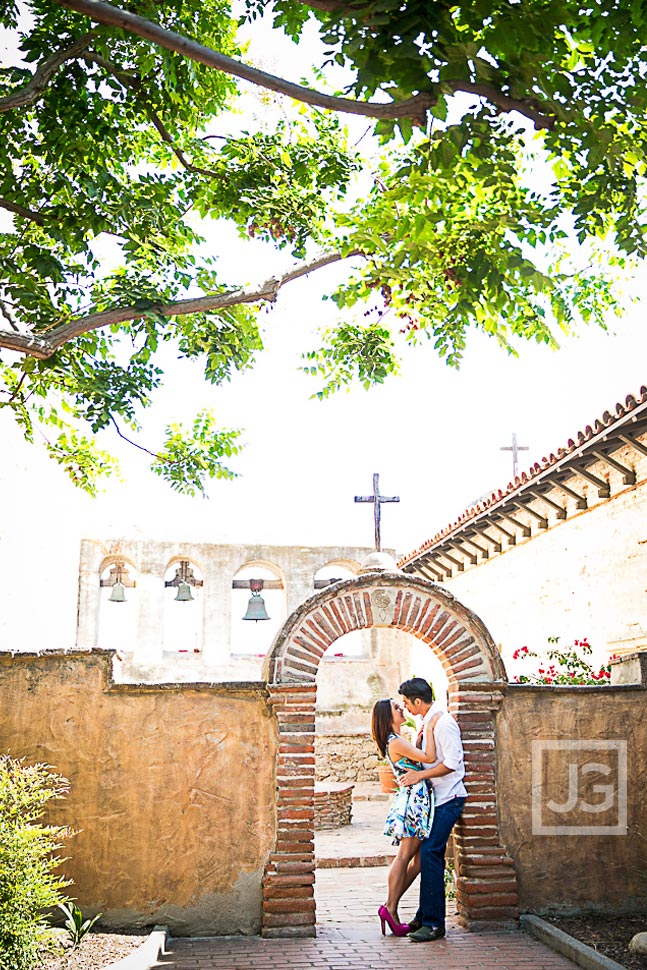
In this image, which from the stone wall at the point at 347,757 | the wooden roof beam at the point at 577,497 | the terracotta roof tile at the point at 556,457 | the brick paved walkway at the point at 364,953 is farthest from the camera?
the stone wall at the point at 347,757

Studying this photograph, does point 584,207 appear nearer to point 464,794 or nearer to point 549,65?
point 549,65

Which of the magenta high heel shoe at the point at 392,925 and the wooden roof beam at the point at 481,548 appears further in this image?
the wooden roof beam at the point at 481,548

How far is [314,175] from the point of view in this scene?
800 cm

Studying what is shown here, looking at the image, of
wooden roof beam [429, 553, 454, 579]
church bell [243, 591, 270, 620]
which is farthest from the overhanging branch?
wooden roof beam [429, 553, 454, 579]

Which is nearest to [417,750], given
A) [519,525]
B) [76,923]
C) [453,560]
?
[76,923]

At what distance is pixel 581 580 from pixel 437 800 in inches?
195

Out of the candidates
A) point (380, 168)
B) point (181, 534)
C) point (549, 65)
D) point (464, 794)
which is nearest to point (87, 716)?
point (464, 794)

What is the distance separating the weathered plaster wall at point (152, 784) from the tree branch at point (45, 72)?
15.1 ft

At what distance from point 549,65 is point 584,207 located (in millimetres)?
810

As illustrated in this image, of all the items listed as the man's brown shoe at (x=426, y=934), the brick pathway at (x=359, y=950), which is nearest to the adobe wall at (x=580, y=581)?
the brick pathway at (x=359, y=950)

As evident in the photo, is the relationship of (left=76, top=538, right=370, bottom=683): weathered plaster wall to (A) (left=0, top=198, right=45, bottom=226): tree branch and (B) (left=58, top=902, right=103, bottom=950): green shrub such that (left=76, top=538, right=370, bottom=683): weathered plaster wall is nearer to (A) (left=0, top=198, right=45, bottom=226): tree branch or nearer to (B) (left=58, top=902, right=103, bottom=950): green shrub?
(B) (left=58, top=902, right=103, bottom=950): green shrub

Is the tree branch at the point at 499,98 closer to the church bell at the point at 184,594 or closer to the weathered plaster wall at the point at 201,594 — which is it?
the church bell at the point at 184,594

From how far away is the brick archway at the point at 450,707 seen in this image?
7.98m

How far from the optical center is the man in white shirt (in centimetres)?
765
